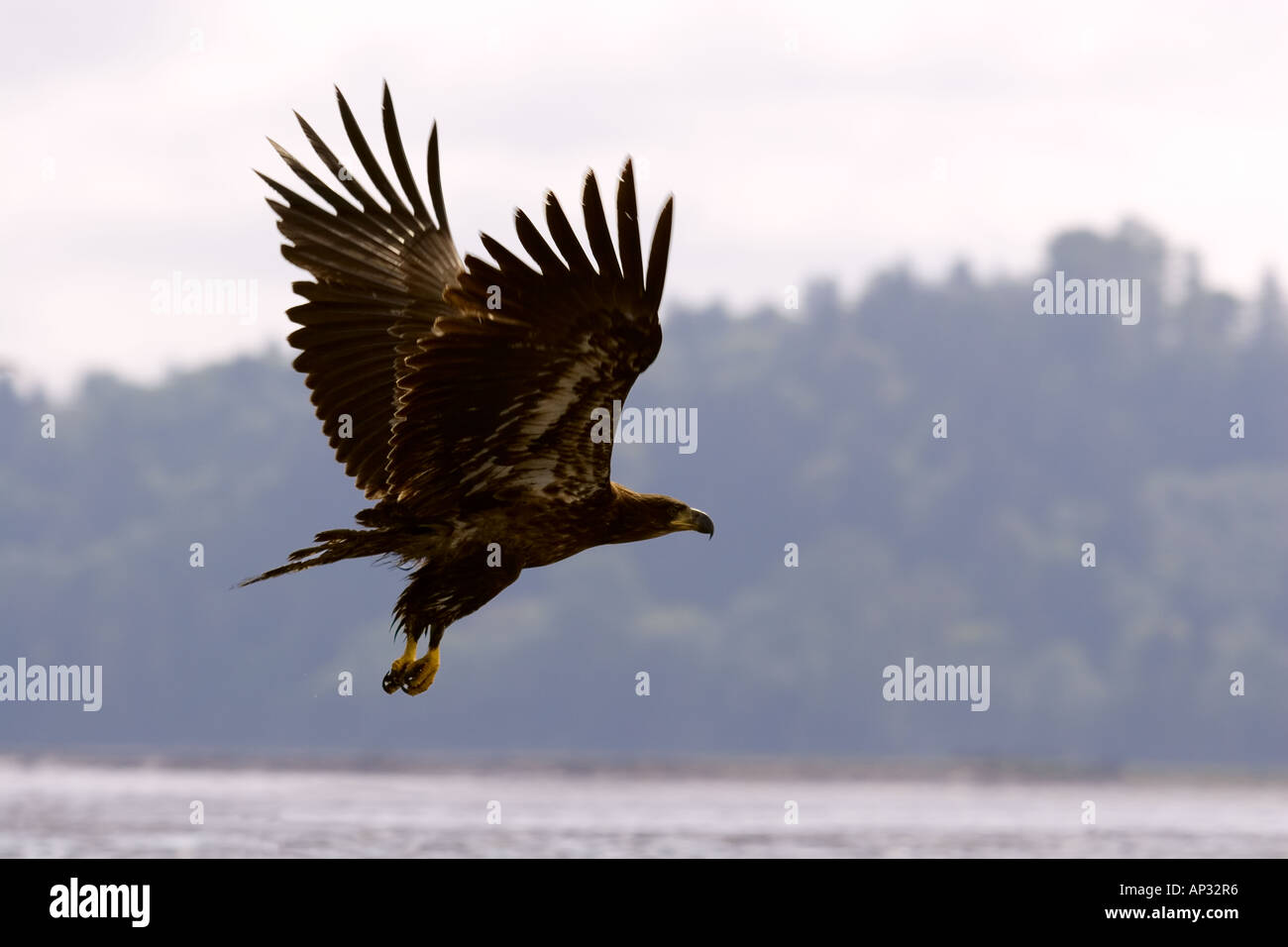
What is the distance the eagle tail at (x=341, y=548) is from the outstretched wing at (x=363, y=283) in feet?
2.20

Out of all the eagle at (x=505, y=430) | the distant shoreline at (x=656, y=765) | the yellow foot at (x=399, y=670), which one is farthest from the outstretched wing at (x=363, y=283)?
the distant shoreline at (x=656, y=765)

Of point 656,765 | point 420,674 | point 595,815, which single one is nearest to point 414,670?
point 420,674

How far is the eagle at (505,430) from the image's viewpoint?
750cm

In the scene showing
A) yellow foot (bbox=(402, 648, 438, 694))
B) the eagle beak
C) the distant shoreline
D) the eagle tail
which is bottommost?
the distant shoreline

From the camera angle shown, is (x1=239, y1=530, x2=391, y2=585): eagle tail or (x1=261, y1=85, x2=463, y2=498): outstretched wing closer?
(x1=239, y1=530, x2=391, y2=585): eagle tail

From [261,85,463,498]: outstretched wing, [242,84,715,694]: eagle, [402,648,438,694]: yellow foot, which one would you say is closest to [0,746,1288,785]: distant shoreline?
[261,85,463,498]: outstretched wing

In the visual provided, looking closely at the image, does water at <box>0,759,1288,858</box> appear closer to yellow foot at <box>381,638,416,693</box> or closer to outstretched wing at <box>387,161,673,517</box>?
yellow foot at <box>381,638,416,693</box>

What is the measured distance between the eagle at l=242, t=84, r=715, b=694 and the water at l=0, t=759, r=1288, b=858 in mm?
24295

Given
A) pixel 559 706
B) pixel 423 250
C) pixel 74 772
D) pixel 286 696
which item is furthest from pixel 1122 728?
pixel 423 250

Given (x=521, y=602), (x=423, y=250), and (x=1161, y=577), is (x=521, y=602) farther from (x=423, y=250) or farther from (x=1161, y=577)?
(x=423, y=250)

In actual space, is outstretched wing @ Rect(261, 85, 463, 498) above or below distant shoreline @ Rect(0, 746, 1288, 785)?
above

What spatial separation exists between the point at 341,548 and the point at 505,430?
2.68 ft

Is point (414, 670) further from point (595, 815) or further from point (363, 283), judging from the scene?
point (595, 815)

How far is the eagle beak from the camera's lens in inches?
337
